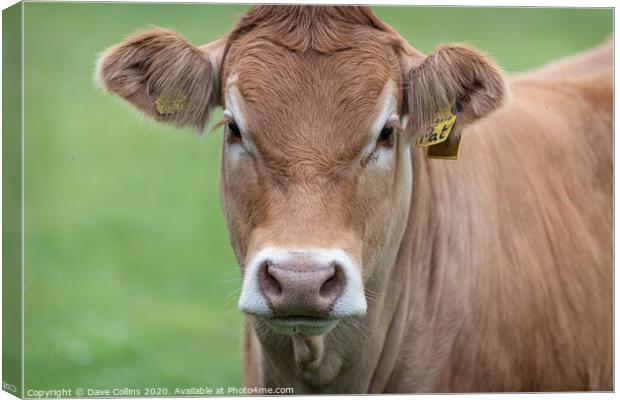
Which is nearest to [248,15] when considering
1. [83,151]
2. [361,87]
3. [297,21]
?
[297,21]

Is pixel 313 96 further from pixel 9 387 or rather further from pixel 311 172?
pixel 9 387

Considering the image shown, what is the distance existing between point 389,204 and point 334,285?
692mm

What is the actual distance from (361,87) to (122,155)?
284 inches

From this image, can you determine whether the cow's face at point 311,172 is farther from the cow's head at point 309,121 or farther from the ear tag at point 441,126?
the ear tag at point 441,126

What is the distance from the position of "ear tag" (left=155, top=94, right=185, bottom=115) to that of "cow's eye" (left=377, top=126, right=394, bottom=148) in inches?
35.3

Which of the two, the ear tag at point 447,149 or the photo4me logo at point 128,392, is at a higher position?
the ear tag at point 447,149

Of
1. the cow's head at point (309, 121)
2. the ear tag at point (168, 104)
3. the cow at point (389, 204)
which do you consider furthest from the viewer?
the ear tag at point (168, 104)

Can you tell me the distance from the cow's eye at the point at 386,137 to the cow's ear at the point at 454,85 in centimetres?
19

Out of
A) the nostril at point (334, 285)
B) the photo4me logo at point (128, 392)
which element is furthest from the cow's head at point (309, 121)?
the photo4me logo at point (128, 392)

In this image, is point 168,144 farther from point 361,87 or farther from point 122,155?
point 361,87

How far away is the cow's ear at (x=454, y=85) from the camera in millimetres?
4789

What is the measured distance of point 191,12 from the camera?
267 inches

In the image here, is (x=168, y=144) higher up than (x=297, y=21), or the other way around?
(x=297, y=21)

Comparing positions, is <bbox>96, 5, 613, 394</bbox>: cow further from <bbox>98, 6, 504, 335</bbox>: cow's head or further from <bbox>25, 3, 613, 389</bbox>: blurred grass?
<bbox>25, 3, 613, 389</bbox>: blurred grass
